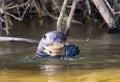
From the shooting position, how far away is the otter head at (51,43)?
7902mm

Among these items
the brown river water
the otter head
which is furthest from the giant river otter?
the brown river water

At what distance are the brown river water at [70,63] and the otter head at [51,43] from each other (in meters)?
0.15

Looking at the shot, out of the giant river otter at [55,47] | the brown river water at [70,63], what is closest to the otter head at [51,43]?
the giant river otter at [55,47]

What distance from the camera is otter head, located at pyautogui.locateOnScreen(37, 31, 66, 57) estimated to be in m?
7.90

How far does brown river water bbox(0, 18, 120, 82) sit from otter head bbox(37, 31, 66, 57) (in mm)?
154

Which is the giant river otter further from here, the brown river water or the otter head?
the brown river water

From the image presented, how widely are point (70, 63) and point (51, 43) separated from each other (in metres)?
0.79

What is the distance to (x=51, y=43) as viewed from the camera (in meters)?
8.02

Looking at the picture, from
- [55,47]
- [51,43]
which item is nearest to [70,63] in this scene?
[55,47]

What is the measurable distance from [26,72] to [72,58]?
4.39 ft

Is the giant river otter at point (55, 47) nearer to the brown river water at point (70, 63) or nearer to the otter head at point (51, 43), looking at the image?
the otter head at point (51, 43)

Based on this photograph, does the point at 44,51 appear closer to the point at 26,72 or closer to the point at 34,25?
the point at 26,72

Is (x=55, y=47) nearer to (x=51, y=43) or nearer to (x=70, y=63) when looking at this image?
(x=51, y=43)

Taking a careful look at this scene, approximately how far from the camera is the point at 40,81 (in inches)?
236
